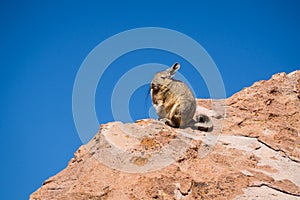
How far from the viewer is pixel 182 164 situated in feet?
24.5

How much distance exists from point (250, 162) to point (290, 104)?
146 inches

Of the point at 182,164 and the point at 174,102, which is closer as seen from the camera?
the point at 182,164

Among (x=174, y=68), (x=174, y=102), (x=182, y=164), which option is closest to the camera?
(x=182, y=164)

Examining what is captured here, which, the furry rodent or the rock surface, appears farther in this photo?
the furry rodent

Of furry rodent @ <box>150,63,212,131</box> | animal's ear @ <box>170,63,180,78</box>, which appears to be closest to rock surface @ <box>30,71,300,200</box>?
furry rodent @ <box>150,63,212,131</box>

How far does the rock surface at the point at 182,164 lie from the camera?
6758mm

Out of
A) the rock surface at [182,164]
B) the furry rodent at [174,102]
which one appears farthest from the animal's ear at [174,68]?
the rock surface at [182,164]

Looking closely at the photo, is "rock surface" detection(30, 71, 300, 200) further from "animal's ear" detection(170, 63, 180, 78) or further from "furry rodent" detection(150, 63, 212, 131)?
"animal's ear" detection(170, 63, 180, 78)

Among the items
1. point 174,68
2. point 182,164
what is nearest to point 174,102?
point 174,68

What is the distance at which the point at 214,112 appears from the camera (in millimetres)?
11352

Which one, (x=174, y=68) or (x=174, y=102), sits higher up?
(x=174, y=68)

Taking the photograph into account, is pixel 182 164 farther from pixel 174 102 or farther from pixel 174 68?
pixel 174 68

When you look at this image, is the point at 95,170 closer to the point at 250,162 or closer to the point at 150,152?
the point at 150,152

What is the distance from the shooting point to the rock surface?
6.76 m
